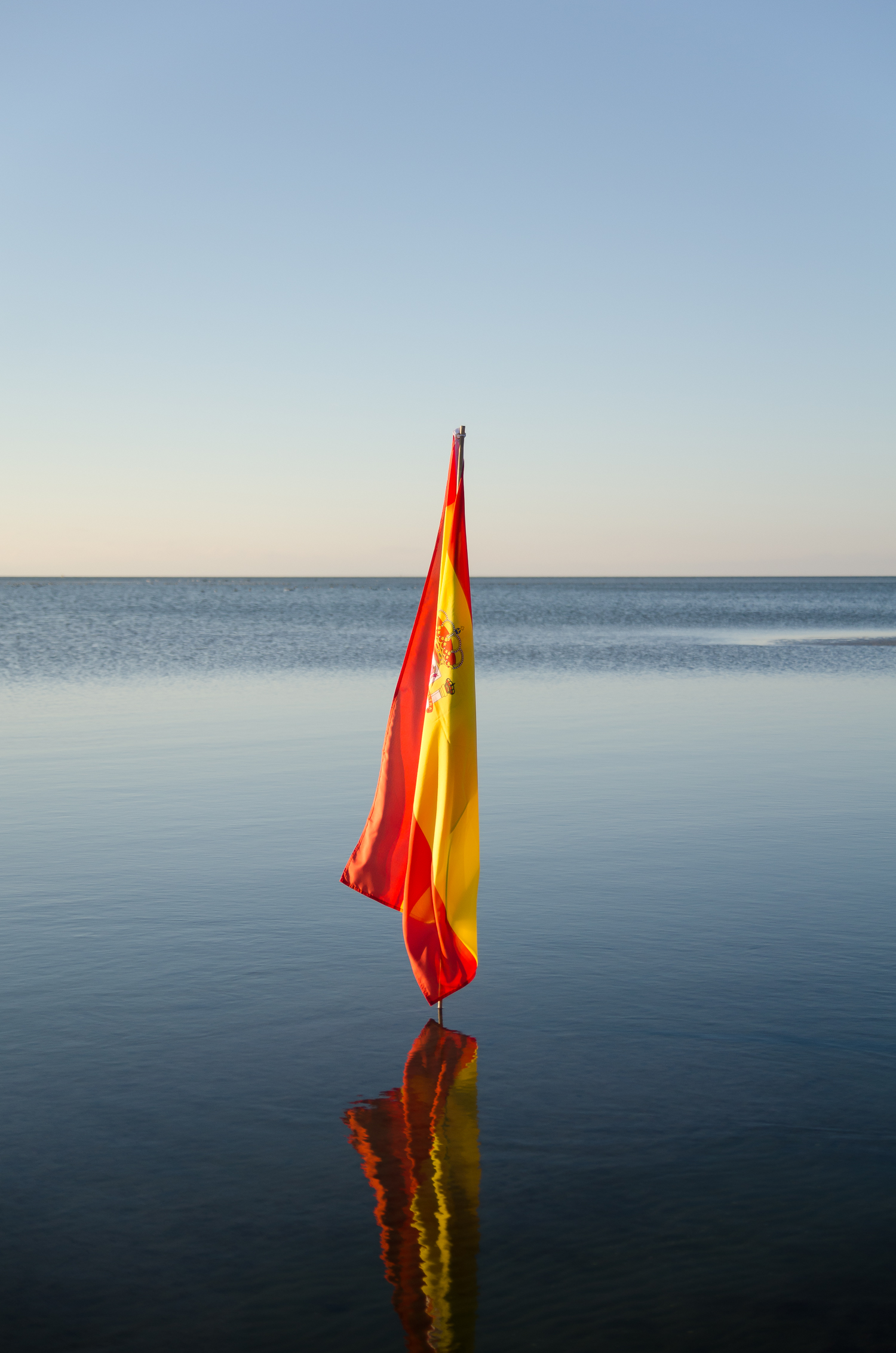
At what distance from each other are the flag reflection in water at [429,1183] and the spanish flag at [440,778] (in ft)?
2.16

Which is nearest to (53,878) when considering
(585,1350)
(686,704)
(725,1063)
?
(725,1063)

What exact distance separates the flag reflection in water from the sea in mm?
18

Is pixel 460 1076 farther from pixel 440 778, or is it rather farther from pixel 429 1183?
pixel 440 778

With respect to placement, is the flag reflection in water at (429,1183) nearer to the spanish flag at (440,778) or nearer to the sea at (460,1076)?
the sea at (460,1076)

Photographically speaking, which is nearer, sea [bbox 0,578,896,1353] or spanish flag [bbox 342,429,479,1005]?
sea [bbox 0,578,896,1353]

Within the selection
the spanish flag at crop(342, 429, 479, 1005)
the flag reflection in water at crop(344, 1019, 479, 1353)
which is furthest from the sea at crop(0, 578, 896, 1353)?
the spanish flag at crop(342, 429, 479, 1005)

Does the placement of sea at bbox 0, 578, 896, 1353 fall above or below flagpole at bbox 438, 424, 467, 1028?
below

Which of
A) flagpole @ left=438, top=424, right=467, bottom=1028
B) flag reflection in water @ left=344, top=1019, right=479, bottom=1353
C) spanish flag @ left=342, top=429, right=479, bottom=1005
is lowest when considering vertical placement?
flag reflection in water @ left=344, top=1019, right=479, bottom=1353

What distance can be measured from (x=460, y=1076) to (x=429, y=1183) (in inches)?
47.2

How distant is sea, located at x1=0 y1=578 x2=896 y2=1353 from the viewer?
16.6 ft

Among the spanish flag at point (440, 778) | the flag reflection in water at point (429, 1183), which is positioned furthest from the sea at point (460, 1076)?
the spanish flag at point (440, 778)

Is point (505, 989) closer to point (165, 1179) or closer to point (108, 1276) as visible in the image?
point (165, 1179)

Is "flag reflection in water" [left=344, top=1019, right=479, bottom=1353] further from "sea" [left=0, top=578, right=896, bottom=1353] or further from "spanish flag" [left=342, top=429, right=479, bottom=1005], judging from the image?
"spanish flag" [left=342, top=429, right=479, bottom=1005]

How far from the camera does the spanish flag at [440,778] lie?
777 cm
